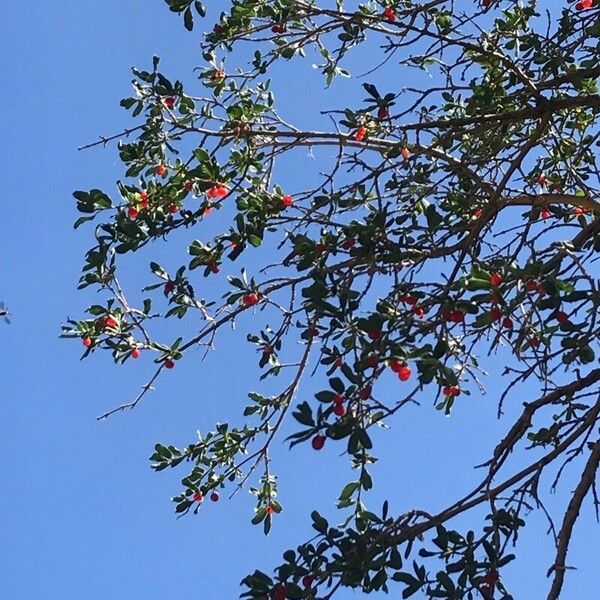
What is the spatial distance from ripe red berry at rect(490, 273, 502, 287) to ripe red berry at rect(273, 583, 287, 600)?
123 cm

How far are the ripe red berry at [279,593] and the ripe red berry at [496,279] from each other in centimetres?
123

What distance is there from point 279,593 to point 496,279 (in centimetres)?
126

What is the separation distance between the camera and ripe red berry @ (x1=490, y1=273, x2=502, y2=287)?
2.98 metres

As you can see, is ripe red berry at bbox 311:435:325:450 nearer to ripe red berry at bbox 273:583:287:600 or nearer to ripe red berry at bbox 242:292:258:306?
ripe red berry at bbox 273:583:287:600


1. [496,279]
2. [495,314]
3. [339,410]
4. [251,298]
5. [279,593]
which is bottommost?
[279,593]

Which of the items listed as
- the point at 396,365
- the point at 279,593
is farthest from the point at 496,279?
the point at 279,593

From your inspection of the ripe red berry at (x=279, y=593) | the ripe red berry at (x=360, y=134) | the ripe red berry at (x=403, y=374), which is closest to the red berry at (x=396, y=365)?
the ripe red berry at (x=403, y=374)

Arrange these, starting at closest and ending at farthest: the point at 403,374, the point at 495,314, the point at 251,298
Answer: the point at 495,314 → the point at 403,374 → the point at 251,298

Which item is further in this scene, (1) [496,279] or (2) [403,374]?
(2) [403,374]

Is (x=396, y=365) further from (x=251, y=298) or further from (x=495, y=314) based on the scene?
(x=251, y=298)

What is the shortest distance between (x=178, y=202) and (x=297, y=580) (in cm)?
191

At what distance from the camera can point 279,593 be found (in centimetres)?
327

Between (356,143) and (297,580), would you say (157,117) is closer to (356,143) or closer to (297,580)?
(356,143)

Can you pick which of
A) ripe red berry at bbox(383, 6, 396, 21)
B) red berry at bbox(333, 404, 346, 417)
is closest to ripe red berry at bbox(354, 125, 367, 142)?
ripe red berry at bbox(383, 6, 396, 21)
